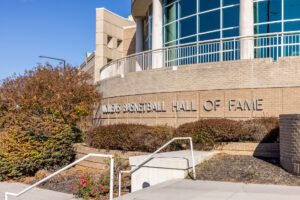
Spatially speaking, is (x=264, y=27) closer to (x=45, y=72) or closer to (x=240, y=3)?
(x=240, y=3)

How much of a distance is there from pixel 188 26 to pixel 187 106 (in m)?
6.76

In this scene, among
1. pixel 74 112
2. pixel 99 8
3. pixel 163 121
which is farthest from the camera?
pixel 99 8

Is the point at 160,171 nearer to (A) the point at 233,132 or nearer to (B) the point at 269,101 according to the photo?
(A) the point at 233,132

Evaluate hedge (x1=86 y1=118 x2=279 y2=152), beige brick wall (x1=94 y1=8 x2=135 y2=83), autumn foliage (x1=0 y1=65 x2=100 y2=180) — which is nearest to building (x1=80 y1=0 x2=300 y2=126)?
hedge (x1=86 y1=118 x2=279 y2=152)

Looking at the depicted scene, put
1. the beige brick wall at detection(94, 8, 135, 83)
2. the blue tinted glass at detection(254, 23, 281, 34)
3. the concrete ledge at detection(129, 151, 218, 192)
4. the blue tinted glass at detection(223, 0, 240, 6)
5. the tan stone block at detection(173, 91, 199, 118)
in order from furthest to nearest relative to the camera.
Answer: the beige brick wall at detection(94, 8, 135, 83), the blue tinted glass at detection(223, 0, 240, 6), the blue tinted glass at detection(254, 23, 281, 34), the tan stone block at detection(173, 91, 199, 118), the concrete ledge at detection(129, 151, 218, 192)

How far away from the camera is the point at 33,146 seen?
1311 centimetres

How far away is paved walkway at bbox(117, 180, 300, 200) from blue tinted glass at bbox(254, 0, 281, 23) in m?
11.3

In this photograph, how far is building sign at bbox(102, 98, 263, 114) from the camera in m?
12.8

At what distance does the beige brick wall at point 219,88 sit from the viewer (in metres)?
12.3

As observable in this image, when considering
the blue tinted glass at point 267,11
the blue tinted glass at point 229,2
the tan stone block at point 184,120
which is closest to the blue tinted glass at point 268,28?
the blue tinted glass at point 267,11

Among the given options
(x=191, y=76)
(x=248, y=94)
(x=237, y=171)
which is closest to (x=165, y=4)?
(x=191, y=76)

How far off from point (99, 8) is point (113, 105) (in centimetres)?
1687

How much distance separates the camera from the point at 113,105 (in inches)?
736

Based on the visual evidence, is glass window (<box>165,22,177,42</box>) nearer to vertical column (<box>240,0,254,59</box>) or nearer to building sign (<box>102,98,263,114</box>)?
vertical column (<box>240,0,254,59</box>)
